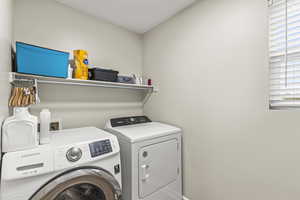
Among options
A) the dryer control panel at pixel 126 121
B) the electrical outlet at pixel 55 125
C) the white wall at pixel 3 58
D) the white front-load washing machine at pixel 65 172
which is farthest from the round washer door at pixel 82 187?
the electrical outlet at pixel 55 125

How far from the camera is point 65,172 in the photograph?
3.01 feet

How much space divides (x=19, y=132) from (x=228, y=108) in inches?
66.8

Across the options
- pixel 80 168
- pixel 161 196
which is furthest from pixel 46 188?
pixel 161 196

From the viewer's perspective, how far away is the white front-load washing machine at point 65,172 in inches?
30.5

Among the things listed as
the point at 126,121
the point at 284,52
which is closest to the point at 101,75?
the point at 126,121

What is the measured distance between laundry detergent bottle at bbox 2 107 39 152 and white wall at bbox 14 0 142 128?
69cm

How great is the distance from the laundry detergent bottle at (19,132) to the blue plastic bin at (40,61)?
42 cm

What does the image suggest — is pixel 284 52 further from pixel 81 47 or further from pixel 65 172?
pixel 81 47

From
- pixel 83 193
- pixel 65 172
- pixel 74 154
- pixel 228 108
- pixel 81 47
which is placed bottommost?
pixel 83 193

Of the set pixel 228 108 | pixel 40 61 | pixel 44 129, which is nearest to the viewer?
pixel 44 129

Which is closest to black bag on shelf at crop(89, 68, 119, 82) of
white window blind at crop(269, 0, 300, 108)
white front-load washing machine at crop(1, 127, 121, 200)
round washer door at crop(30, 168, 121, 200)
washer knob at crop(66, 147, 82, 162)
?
white front-load washing machine at crop(1, 127, 121, 200)

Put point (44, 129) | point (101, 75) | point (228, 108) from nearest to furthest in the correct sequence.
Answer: point (44, 129) → point (228, 108) → point (101, 75)

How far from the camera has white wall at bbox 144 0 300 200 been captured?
1073 millimetres

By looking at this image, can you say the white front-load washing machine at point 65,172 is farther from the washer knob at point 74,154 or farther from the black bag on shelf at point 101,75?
the black bag on shelf at point 101,75
